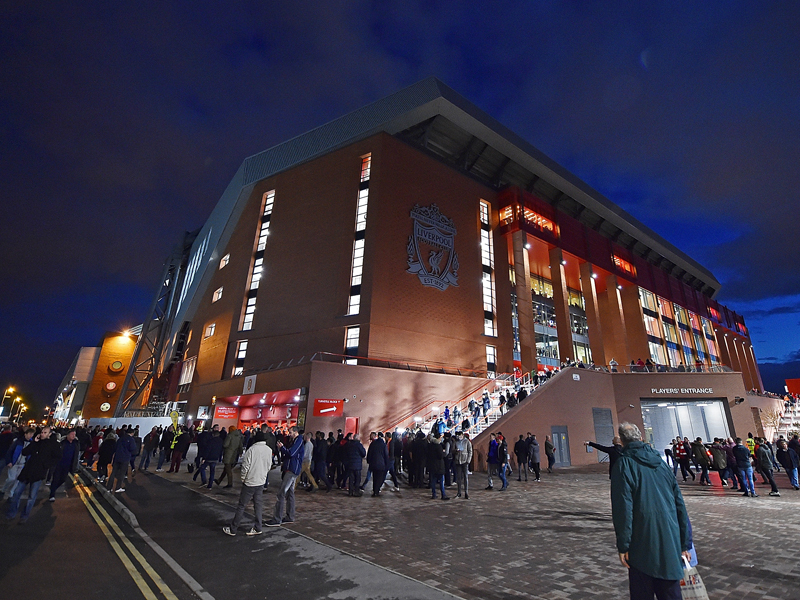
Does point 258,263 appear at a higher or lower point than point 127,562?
higher

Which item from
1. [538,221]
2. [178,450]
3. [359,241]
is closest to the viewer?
[178,450]

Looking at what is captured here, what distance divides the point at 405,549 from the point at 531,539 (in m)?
2.30

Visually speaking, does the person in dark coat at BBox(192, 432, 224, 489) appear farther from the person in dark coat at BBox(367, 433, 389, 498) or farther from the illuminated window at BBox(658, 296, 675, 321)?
the illuminated window at BBox(658, 296, 675, 321)

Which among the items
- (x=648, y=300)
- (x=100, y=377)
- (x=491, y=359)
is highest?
(x=648, y=300)

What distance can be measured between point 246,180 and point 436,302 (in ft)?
79.6

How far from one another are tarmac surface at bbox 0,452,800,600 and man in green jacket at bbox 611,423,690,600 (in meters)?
1.97

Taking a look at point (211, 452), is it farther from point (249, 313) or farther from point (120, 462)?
point (249, 313)

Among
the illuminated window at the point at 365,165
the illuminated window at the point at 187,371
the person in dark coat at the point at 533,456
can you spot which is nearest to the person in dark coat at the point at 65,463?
the person in dark coat at the point at 533,456

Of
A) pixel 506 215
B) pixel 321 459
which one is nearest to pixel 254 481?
pixel 321 459

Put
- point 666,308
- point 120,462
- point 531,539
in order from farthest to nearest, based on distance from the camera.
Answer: point 666,308 < point 120,462 < point 531,539

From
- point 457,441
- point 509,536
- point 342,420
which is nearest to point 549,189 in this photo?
point 342,420

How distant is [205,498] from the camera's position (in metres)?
10.6

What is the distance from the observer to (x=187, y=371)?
42531mm

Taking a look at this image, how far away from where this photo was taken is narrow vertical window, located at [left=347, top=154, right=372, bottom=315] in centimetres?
2903
